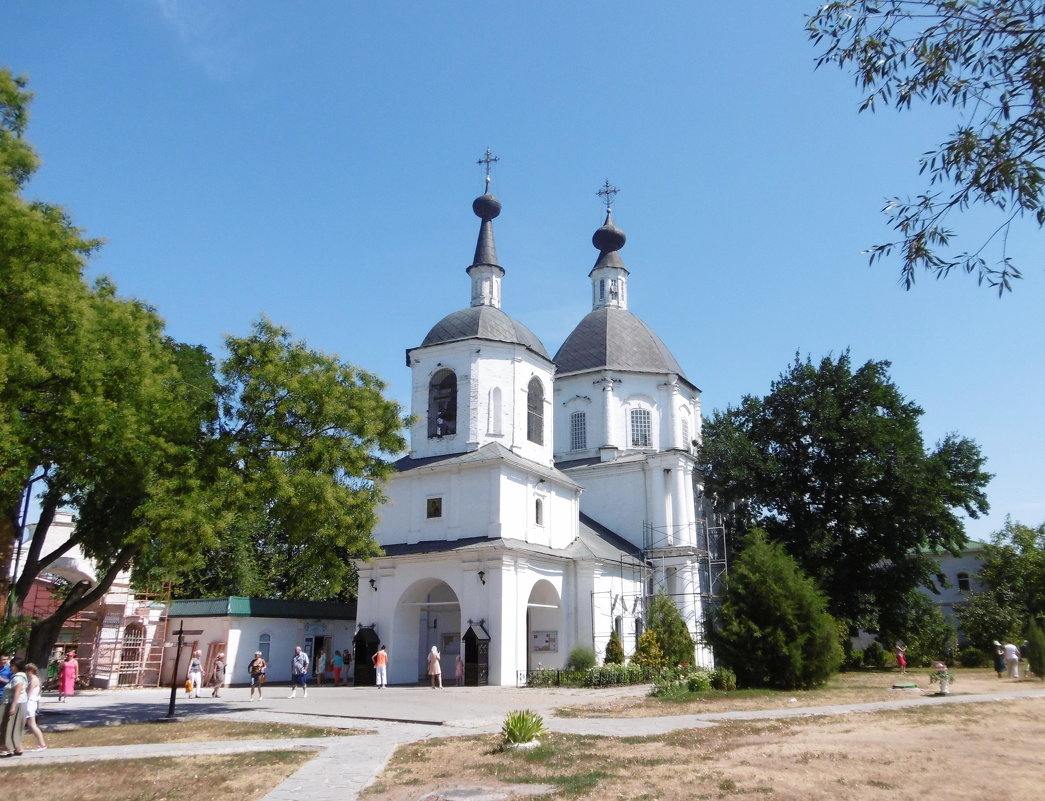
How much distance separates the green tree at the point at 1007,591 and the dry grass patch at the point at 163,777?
3431 centimetres

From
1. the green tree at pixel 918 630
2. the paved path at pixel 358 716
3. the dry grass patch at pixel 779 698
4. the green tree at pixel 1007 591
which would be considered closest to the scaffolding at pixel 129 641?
the paved path at pixel 358 716

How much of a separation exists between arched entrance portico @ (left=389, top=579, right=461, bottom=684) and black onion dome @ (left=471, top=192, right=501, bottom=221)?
15232mm

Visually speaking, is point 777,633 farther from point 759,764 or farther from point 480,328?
point 480,328

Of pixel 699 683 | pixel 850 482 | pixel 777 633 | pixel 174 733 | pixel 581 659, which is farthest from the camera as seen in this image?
pixel 850 482

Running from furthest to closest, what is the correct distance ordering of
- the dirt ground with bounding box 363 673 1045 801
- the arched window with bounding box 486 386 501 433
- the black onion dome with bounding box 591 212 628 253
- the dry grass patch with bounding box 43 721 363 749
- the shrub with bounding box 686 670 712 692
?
→ the black onion dome with bounding box 591 212 628 253, the arched window with bounding box 486 386 501 433, the shrub with bounding box 686 670 712 692, the dry grass patch with bounding box 43 721 363 749, the dirt ground with bounding box 363 673 1045 801

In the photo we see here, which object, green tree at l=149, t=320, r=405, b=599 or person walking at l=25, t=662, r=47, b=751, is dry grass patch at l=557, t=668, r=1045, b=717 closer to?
green tree at l=149, t=320, r=405, b=599

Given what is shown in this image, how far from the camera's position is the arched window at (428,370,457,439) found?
29812mm

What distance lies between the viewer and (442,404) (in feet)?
98.9

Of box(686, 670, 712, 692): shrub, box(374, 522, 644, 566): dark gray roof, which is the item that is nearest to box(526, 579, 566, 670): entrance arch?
box(374, 522, 644, 566): dark gray roof

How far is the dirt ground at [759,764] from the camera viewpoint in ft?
27.7

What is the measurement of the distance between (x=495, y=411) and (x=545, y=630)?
8.01 m

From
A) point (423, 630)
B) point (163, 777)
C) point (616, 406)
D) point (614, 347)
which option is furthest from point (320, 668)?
point (163, 777)

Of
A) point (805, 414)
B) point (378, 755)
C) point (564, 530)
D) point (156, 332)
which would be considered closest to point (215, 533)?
point (156, 332)

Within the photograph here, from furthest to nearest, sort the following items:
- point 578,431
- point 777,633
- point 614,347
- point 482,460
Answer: point 614,347 < point 578,431 < point 482,460 < point 777,633
